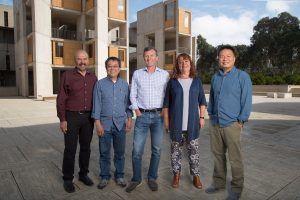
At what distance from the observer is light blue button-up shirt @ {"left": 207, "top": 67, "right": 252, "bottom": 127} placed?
3.20 m

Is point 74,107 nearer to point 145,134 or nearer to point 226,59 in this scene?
point 145,134

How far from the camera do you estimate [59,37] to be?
83.8ft

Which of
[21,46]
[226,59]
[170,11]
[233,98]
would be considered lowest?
[233,98]

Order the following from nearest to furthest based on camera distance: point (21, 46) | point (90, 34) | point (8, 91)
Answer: point (21, 46), point (90, 34), point (8, 91)

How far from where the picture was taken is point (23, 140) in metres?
6.57

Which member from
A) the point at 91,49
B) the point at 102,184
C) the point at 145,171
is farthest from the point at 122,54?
the point at 102,184

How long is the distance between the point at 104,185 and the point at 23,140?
12.8 feet

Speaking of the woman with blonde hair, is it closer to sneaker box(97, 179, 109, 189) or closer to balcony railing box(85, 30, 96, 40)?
sneaker box(97, 179, 109, 189)

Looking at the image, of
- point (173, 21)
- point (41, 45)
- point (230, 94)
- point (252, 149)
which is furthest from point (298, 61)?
point (230, 94)

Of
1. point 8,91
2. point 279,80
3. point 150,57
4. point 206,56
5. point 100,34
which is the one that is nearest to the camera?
point 150,57

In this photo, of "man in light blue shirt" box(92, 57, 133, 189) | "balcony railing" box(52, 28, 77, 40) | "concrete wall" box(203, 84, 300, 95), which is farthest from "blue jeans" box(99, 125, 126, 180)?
"concrete wall" box(203, 84, 300, 95)

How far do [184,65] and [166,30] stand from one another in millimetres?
30750

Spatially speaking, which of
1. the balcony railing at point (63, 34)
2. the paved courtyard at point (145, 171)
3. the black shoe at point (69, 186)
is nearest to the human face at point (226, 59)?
the paved courtyard at point (145, 171)

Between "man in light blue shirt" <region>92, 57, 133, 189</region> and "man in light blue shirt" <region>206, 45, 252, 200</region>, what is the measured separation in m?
1.28
